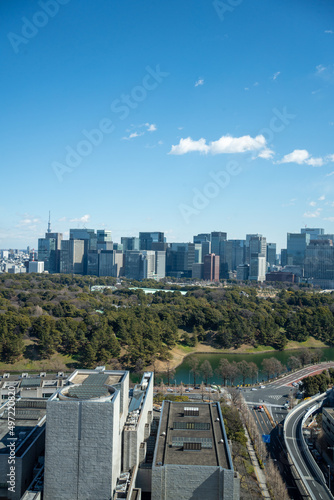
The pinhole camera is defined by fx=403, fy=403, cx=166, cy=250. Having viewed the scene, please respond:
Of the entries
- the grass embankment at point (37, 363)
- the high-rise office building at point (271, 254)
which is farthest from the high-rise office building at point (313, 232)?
the grass embankment at point (37, 363)

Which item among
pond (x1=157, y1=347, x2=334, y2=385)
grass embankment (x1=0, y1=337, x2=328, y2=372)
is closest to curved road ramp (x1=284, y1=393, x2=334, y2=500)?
pond (x1=157, y1=347, x2=334, y2=385)

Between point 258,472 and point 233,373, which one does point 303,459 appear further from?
point 233,373

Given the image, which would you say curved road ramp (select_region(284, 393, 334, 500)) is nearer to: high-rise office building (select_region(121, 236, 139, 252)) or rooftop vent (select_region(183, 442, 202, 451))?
rooftop vent (select_region(183, 442, 202, 451))

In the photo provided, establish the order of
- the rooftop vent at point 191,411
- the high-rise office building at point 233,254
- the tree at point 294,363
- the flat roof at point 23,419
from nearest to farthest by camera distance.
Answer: the flat roof at point 23,419
the rooftop vent at point 191,411
the tree at point 294,363
the high-rise office building at point 233,254

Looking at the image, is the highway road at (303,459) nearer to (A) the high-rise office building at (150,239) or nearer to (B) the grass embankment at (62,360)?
(B) the grass embankment at (62,360)

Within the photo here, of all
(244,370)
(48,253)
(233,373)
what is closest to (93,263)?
(48,253)
